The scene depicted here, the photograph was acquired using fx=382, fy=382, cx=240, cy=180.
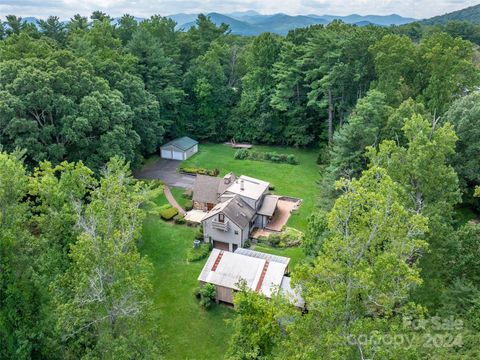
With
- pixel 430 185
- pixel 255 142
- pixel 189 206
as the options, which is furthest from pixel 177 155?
pixel 430 185

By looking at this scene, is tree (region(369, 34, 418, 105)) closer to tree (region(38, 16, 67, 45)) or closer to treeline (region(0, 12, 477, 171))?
treeline (region(0, 12, 477, 171))

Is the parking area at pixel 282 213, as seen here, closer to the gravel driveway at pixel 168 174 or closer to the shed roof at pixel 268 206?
the shed roof at pixel 268 206

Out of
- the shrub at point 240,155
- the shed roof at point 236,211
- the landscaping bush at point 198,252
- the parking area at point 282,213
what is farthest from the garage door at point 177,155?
the landscaping bush at point 198,252

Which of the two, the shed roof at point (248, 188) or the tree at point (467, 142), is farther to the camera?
the shed roof at point (248, 188)

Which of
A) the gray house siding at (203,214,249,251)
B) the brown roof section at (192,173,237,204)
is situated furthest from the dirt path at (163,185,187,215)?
the gray house siding at (203,214,249,251)

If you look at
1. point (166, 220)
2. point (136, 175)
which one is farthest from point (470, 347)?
point (136, 175)
